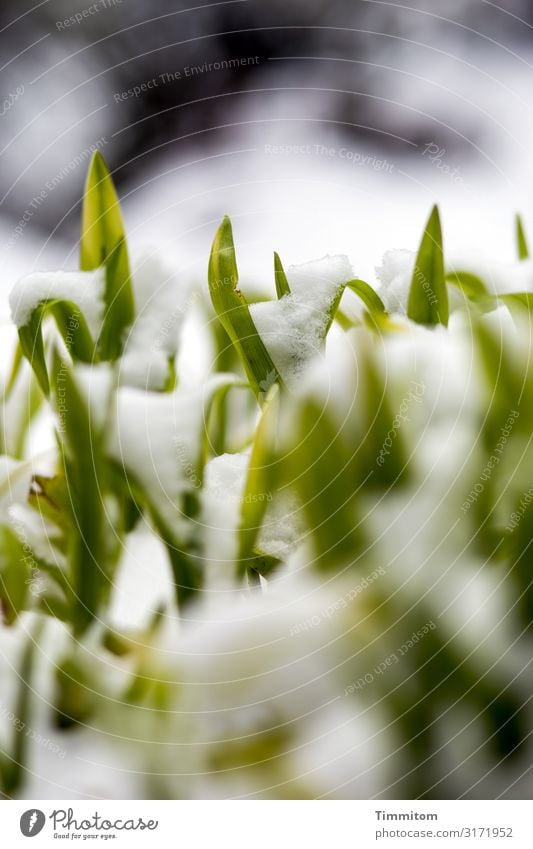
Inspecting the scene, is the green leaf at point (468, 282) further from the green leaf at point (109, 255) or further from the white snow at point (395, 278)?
the green leaf at point (109, 255)

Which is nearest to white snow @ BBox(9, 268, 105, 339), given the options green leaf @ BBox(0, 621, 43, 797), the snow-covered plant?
the snow-covered plant

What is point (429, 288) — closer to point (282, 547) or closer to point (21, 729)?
point (282, 547)

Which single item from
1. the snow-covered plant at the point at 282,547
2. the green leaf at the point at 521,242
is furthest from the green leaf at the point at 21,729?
the green leaf at the point at 521,242

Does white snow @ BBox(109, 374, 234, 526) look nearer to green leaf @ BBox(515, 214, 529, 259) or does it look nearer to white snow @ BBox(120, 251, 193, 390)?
white snow @ BBox(120, 251, 193, 390)

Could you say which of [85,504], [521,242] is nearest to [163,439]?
[85,504]

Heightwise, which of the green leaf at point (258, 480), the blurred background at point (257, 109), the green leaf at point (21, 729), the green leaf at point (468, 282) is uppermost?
the blurred background at point (257, 109)

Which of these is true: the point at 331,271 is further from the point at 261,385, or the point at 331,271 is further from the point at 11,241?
the point at 11,241

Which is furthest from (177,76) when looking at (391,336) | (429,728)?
(429,728)
